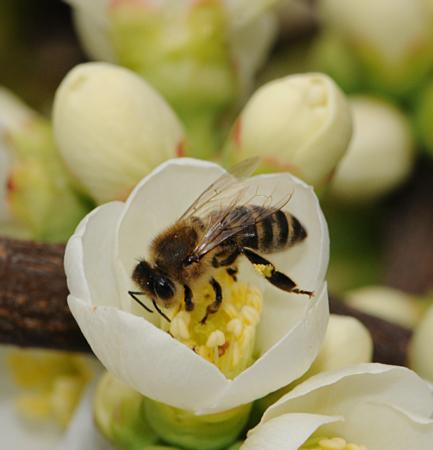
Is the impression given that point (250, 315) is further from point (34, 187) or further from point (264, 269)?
point (34, 187)

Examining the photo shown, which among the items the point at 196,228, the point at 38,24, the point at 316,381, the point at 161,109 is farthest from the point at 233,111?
the point at 38,24

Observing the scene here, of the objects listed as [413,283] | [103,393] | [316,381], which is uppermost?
[316,381]

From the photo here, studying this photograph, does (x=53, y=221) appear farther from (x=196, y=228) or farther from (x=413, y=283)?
(x=413, y=283)

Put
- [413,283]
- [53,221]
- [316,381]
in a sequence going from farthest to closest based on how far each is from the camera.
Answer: [413,283] < [53,221] < [316,381]

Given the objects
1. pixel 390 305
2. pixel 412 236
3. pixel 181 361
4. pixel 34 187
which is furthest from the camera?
pixel 412 236

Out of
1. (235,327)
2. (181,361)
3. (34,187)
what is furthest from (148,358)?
(34,187)

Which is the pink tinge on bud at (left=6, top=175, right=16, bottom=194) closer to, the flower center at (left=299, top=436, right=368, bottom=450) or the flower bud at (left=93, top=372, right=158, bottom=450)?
the flower bud at (left=93, top=372, right=158, bottom=450)

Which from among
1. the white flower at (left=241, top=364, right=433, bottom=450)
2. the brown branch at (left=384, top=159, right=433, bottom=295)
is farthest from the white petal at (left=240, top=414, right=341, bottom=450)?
the brown branch at (left=384, top=159, right=433, bottom=295)

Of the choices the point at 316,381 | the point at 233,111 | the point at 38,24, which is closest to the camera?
the point at 316,381
